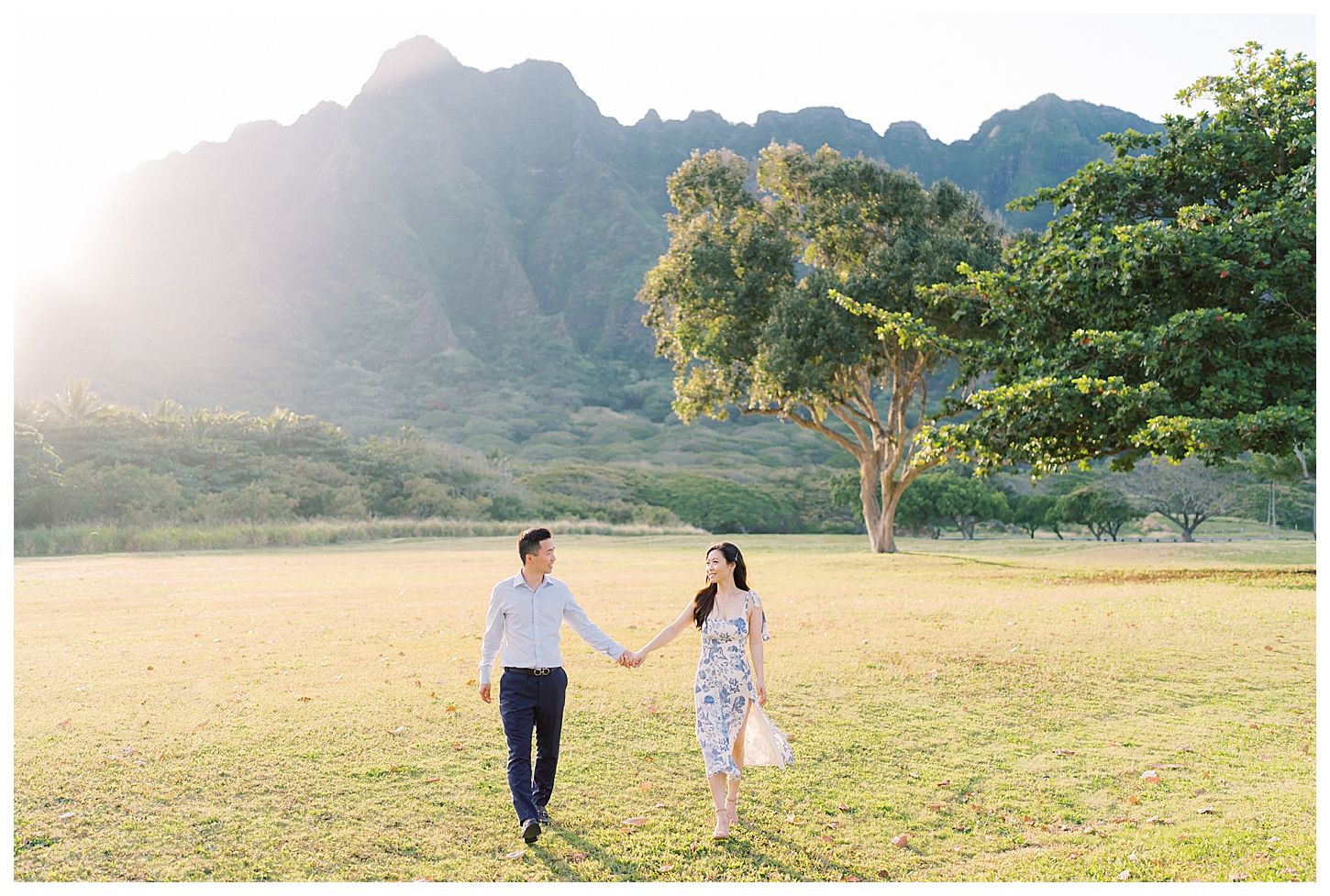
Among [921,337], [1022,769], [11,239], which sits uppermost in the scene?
[921,337]

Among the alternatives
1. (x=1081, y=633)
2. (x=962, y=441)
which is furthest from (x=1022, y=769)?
(x=962, y=441)

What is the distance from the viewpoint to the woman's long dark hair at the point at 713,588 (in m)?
5.42

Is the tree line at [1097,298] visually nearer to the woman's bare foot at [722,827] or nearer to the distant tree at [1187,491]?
the woman's bare foot at [722,827]

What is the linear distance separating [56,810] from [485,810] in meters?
2.76

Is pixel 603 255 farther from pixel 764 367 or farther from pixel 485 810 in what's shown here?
pixel 485 810

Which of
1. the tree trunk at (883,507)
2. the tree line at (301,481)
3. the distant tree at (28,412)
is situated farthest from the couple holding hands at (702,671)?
the distant tree at (28,412)

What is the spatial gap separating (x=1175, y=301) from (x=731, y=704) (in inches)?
685

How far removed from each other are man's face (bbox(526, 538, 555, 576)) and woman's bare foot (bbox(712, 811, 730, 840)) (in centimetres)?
184

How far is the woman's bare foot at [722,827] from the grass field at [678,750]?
0.27ft

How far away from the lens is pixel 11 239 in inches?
280

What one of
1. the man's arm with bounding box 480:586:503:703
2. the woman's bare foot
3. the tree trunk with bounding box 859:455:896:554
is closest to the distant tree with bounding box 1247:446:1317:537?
the tree trunk with bounding box 859:455:896:554

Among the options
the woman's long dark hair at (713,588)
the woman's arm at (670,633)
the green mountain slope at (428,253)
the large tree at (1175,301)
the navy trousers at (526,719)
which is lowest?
the navy trousers at (526,719)

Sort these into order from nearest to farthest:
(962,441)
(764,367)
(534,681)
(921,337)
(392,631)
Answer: (534,681) < (392,631) < (962,441) < (921,337) < (764,367)

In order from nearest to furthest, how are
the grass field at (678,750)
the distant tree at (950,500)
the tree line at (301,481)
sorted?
the grass field at (678,750)
the tree line at (301,481)
the distant tree at (950,500)
